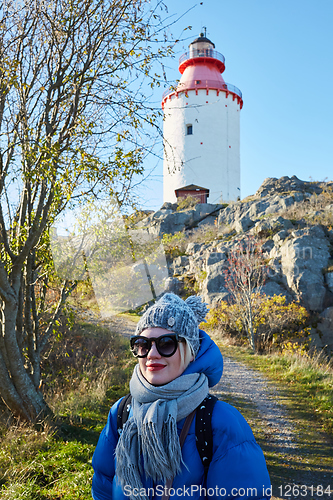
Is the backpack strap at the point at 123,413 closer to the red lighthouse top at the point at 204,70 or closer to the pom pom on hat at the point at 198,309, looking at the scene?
the pom pom on hat at the point at 198,309

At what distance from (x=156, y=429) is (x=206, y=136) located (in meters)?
23.7

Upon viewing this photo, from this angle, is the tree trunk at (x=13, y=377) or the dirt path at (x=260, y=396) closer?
the tree trunk at (x=13, y=377)

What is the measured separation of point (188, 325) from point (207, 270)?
1155 centimetres

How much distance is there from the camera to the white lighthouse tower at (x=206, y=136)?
2350cm

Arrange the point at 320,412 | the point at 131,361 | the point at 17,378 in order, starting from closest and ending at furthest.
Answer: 1. the point at 17,378
2. the point at 320,412
3. the point at 131,361

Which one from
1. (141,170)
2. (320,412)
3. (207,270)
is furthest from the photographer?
(207,270)

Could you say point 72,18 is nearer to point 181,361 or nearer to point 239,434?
point 181,361

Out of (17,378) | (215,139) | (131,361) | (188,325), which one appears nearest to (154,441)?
(188,325)

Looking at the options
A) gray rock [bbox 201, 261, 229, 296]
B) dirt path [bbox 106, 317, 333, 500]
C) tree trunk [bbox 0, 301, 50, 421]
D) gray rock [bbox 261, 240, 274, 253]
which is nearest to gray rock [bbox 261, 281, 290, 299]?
gray rock [bbox 201, 261, 229, 296]

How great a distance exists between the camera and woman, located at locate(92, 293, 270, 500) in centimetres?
155

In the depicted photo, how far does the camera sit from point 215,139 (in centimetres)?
2367

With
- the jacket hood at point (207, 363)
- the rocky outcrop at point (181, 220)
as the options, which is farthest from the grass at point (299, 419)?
the rocky outcrop at point (181, 220)

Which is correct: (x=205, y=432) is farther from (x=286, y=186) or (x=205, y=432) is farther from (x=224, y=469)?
(x=286, y=186)

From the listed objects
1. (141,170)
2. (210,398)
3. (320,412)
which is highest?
(141,170)
